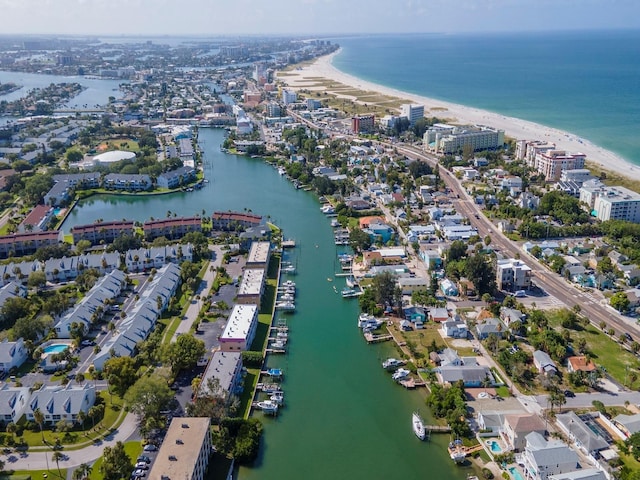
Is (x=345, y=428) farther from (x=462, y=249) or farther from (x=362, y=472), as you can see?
(x=462, y=249)

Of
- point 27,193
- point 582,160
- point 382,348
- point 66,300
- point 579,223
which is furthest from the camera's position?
point 582,160

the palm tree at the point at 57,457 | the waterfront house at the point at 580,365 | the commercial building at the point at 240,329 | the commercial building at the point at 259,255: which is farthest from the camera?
the commercial building at the point at 259,255

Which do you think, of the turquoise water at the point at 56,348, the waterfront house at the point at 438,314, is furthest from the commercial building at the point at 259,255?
the turquoise water at the point at 56,348

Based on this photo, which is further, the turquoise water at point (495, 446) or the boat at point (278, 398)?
the boat at point (278, 398)

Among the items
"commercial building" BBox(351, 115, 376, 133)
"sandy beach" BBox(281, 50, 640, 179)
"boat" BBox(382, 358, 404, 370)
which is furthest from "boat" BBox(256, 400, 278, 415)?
"commercial building" BBox(351, 115, 376, 133)

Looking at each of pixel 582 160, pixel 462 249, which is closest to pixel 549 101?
pixel 582 160

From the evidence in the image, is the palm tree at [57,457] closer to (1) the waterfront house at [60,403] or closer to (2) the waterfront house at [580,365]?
(1) the waterfront house at [60,403]

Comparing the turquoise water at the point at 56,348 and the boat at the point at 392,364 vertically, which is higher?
the turquoise water at the point at 56,348
